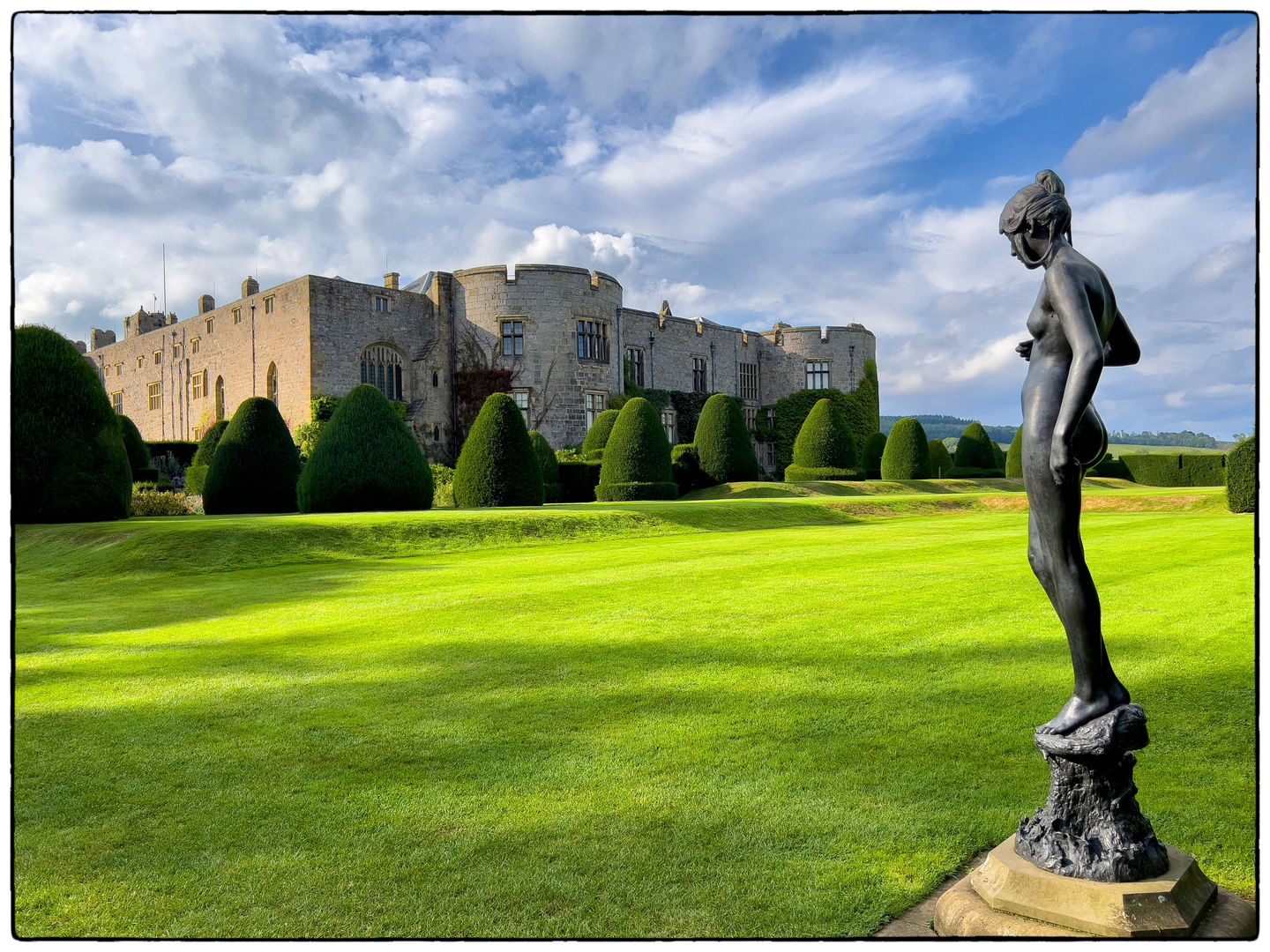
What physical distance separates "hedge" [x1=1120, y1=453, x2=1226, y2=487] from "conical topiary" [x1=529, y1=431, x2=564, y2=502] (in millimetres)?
24639

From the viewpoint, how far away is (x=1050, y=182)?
7.61ft

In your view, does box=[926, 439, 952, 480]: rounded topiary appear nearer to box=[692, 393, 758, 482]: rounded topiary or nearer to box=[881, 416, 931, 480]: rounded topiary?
box=[881, 416, 931, 480]: rounded topiary

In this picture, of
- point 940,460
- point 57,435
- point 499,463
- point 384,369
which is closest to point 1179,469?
point 940,460

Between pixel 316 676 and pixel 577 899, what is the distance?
307 cm

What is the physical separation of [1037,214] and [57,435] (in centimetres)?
1688

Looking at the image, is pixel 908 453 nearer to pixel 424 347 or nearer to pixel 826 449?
pixel 826 449

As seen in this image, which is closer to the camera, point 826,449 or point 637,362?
point 826,449

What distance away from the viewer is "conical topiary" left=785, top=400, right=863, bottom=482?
3033cm

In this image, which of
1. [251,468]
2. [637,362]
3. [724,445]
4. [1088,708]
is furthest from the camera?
[637,362]

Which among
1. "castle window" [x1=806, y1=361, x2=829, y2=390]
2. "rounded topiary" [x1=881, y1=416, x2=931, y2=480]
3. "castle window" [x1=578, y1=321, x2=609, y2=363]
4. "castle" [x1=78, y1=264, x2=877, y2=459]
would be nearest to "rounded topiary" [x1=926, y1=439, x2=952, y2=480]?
"rounded topiary" [x1=881, y1=416, x2=931, y2=480]

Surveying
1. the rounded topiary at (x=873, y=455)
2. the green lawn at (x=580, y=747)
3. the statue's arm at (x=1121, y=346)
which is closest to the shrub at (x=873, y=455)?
the rounded topiary at (x=873, y=455)

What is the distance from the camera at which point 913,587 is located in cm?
745

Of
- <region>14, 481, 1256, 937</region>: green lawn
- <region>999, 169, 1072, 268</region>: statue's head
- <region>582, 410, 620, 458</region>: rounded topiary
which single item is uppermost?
<region>582, 410, 620, 458</region>: rounded topiary

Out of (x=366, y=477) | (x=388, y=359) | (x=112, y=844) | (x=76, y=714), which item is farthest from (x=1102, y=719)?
(x=388, y=359)
